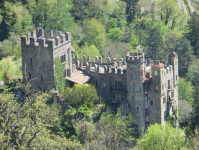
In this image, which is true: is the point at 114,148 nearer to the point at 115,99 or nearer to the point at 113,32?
the point at 115,99

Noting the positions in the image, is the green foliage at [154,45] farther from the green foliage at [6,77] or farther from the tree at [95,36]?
the green foliage at [6,77]

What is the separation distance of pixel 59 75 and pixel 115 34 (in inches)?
1789

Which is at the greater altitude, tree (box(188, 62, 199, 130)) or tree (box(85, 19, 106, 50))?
tree (box(85, 19, 106, 50))

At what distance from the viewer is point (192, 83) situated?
304 feet

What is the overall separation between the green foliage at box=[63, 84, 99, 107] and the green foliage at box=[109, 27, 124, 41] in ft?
147

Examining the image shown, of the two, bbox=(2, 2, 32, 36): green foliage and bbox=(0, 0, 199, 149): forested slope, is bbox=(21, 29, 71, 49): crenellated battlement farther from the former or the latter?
bbox=(2, 2, 32, 36): green foliage

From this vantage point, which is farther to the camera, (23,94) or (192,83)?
(192,83)

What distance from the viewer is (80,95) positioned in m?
61.4

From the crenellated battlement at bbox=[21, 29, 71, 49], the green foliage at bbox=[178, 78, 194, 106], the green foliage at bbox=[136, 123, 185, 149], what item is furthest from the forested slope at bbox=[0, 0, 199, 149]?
the crenellated battlement at bbox=[21, 29, 71, 49]

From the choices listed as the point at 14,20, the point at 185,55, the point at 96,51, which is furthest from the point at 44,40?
the point at 185,55

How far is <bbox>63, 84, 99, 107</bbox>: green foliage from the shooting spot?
61344 mm

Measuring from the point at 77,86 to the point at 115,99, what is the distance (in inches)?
285

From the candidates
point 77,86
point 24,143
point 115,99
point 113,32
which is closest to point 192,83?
point 113,32

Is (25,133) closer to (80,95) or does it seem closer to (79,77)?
(80,95)
